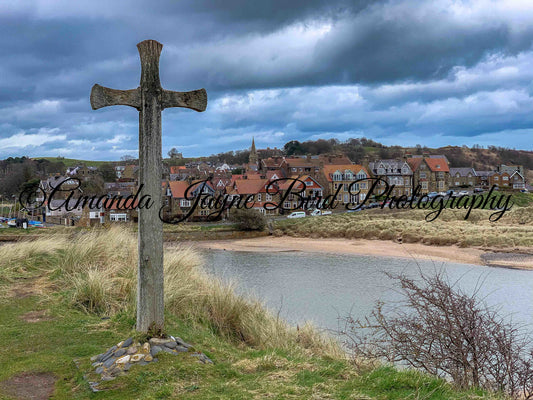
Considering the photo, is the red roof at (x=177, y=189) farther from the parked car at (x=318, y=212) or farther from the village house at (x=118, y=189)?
the parked car at (x=318, y=212)

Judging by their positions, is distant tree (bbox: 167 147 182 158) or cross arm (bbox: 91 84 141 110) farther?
distant tree (bbox: 167 147 182 158)

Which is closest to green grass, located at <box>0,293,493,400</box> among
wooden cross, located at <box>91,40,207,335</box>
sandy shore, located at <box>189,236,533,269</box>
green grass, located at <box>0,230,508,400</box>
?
green grass, located at <box>0,230,508,400</box>

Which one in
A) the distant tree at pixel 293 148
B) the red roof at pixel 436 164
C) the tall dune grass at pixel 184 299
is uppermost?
the distant tree at pixel 293 148

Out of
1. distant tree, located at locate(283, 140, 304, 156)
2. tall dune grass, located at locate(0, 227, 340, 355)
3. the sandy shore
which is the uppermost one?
distant tree, located at locate(283, 140, 304, 156)

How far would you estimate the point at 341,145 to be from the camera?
153 meters

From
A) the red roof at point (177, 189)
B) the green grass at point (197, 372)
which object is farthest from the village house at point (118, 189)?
the green grass at point (197, 372)

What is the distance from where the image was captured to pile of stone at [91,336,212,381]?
4.93 meters

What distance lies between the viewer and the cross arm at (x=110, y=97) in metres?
5.65

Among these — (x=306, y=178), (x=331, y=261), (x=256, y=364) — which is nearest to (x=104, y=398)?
(x=256, y=364)

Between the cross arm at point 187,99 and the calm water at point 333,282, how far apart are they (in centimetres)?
508

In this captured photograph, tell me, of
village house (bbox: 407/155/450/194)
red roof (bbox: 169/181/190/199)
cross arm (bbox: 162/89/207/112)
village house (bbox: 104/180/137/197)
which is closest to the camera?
cross arm (bbox: 162/89/207/112)

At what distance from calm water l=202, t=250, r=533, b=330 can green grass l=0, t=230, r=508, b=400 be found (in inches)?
A: 73.7

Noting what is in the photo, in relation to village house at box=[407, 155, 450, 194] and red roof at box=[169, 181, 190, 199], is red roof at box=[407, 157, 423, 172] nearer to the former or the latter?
Result: village house at box=[407, 155, 450, 194]

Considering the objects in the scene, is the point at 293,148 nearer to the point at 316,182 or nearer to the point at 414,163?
the point at 414,163
